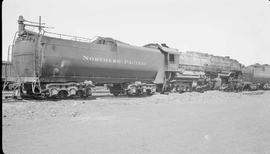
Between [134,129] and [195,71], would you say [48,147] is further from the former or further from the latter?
[195,71]

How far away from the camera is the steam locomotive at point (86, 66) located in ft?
50.5

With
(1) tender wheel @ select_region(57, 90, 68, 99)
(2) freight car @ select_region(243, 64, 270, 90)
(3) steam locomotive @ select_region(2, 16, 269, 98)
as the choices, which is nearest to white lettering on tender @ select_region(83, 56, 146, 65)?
(3) steam locomotive @ select_region(2, 16, 269, 98)

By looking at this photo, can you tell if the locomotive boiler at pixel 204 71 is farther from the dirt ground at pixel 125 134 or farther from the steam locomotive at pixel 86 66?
the dirt ground at pixel 125 134

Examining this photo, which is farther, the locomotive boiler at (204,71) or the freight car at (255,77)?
the freight car at (255,77)

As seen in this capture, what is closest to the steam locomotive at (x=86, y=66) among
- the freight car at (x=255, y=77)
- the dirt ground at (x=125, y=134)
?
the dirt ground at (x=125, y=134)

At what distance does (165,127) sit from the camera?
873 centimetres

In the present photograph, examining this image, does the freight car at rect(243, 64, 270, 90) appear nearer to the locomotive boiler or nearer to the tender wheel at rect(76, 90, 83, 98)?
the locomotive boiler

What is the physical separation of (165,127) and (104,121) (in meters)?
2.39

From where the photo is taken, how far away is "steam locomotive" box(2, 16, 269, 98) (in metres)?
15.4

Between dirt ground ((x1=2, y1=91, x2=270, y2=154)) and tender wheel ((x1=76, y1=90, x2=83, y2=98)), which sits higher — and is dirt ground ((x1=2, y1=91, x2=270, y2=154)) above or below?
below

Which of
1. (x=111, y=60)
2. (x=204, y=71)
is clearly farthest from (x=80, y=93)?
(x=204, y=71)

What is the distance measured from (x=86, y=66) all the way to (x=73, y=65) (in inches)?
39.2

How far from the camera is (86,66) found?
17.4m

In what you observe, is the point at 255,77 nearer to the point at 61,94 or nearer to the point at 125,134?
the point at 61,94
